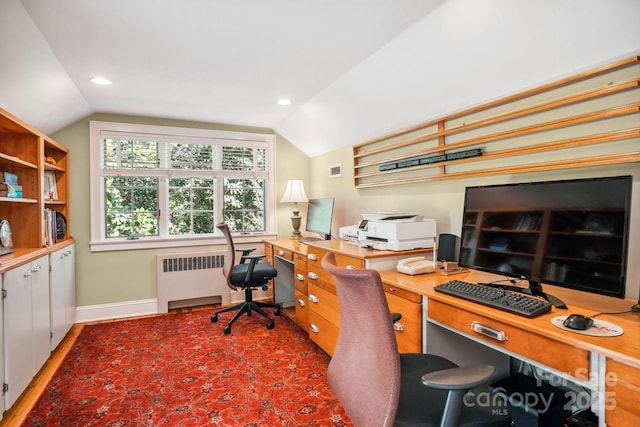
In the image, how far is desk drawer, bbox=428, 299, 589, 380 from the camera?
1063 millimetres

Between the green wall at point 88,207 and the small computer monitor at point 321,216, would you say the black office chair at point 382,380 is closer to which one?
the green wall at point 88,207

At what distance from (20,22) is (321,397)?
276 cm

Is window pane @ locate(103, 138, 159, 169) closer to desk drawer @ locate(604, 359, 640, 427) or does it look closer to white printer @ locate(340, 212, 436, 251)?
white printer @ locate(340, 212, 436, 251)

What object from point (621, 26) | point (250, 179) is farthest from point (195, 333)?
point (621, 26)

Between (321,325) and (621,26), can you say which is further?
(321,325)

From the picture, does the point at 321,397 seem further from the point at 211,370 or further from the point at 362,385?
the point at 362,385

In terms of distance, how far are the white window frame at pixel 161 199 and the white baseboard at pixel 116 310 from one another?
0.63 meters

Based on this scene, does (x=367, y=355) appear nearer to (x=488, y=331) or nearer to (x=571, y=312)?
(x=488, y=331)

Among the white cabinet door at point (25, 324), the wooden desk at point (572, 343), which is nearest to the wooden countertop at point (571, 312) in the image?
the wooden desk at point (572, 343)

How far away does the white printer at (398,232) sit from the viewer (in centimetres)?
230

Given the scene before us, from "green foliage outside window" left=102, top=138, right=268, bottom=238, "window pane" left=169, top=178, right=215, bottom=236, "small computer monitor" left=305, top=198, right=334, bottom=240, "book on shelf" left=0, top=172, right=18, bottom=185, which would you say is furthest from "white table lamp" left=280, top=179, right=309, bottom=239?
"book on shelf" left=0, top=172, right=18, bottom=185

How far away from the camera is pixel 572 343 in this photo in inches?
41.7

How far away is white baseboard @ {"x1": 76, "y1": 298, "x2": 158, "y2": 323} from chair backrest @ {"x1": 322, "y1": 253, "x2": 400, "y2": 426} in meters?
3.33

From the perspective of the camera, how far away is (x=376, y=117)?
9.86 ft
